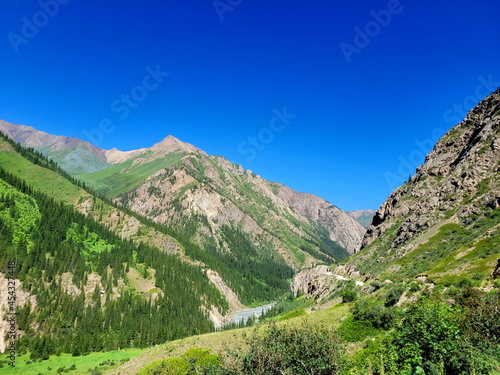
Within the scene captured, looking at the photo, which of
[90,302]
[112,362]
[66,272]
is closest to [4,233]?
[66,272]

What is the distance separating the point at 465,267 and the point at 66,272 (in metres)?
165

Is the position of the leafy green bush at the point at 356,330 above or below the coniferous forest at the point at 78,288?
below

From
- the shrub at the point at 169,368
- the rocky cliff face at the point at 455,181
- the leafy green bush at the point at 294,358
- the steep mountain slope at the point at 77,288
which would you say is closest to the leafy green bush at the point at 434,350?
the leafy green bush at the point at 294,358

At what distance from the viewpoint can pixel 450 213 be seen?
4181 inches

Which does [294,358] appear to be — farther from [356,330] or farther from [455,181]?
[455,181]

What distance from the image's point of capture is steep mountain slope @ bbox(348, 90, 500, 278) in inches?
2734

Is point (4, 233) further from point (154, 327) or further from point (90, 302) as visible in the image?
point (154, 327)

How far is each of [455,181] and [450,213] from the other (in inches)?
706

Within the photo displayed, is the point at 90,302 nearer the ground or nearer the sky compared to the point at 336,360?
nearer the sky

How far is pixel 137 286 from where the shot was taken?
6742 inches

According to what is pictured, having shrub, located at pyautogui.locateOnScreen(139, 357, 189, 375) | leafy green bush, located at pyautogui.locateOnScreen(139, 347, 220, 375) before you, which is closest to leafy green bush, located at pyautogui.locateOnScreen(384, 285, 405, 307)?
leafy green bush, located at pyautogui.locateOnScreen(139, 347, 220, 375)

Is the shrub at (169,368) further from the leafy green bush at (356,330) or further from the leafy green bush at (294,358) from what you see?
the leafy green bush at (356,330)

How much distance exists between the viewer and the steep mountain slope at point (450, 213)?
69438 millimetres

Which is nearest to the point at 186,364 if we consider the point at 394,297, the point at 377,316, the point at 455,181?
the point at 377,316
